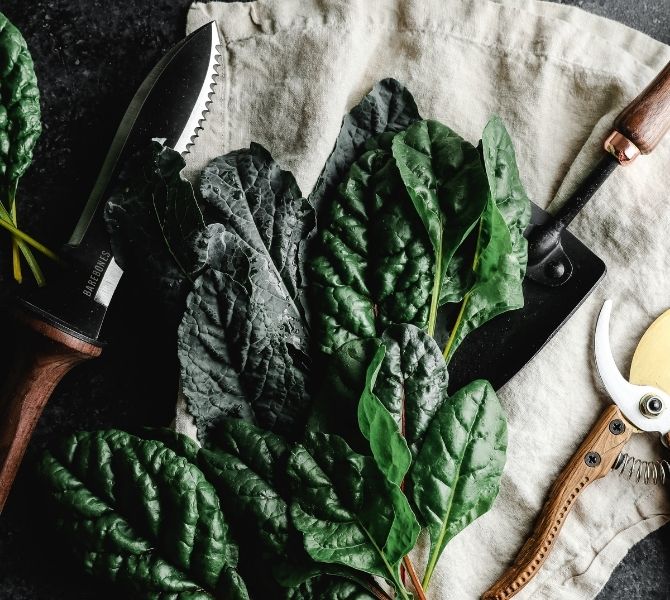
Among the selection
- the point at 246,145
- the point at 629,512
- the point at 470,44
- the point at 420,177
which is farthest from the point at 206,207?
the point at 629,512

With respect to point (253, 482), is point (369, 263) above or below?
above

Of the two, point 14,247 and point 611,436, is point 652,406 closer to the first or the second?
point 611,436

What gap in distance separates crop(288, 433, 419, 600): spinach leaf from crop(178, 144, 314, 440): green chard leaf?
90 mm

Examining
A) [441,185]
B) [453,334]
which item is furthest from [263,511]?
[441,185]

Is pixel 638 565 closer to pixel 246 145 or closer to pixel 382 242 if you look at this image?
pixel 382 242

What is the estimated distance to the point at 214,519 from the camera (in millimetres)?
835

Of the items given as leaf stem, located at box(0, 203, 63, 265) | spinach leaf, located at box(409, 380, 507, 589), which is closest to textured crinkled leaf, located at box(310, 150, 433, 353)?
spinach leaf, located at box(409, 380, 507, 589)

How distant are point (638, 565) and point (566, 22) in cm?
68

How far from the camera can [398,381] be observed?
87cm

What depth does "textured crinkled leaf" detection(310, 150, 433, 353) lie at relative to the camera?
0.89 metres

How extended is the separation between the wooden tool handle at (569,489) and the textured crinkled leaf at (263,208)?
0.39 metres

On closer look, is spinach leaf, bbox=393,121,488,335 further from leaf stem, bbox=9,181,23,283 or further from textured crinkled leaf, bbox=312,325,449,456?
leaf stem, bbox=9,181,23,283

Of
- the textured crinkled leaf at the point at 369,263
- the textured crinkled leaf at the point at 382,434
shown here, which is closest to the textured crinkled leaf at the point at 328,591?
the textured crinkled leaf at the point at 382,434

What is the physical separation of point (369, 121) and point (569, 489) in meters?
0.50
